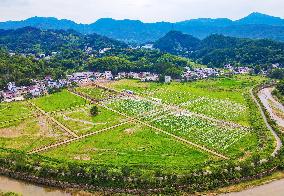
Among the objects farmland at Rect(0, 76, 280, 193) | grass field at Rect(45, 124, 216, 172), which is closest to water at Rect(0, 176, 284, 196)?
farmland at Rect(0, 76, 280, 193)

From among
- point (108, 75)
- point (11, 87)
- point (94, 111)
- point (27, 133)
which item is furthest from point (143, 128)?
point (108, 75)

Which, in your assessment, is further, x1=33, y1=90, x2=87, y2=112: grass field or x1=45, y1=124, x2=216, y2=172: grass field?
x1=33, y1=90, x2=87, y2=112: grass field

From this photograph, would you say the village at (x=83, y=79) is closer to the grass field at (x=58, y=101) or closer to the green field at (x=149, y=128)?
the grass field at (x=58, y=101)

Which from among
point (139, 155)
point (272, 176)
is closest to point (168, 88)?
point (139, 155)

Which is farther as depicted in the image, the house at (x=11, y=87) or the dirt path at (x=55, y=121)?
the house at (x=11, y=87)

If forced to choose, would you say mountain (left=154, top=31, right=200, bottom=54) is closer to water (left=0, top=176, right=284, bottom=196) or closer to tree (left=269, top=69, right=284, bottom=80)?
tree (left=269, top=69, right=284, bottom=80)

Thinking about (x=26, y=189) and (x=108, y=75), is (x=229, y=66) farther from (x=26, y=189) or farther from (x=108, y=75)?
(x=26, y=189)

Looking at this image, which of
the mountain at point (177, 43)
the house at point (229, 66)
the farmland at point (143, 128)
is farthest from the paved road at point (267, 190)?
the mountain at point (177, 43)
